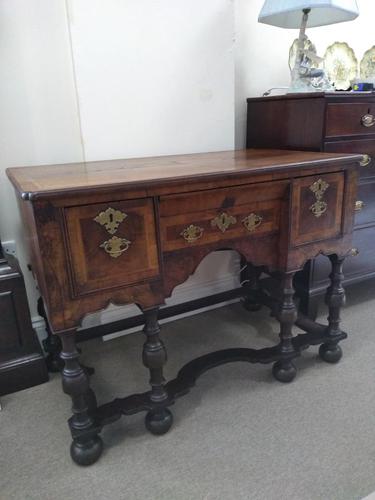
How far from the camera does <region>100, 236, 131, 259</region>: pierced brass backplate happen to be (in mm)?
975

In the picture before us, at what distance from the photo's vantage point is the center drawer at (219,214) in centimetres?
105

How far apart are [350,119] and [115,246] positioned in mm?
1127

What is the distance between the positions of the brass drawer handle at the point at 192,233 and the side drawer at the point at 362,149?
2.45 ft

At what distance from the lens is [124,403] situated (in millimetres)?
1212

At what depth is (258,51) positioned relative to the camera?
6.28ft

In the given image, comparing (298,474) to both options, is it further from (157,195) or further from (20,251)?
(20,251)

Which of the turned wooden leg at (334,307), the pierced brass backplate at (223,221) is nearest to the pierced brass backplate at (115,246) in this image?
the pierced brass backplate at (223,221)

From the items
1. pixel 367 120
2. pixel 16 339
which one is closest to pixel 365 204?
pixel 367 120

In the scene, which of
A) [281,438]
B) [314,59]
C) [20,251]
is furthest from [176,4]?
[281,438]

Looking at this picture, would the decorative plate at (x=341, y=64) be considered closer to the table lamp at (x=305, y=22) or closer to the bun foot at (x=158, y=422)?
the table lamp at (x=305, y=22)

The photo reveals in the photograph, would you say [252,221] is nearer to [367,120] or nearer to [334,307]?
[334,307]

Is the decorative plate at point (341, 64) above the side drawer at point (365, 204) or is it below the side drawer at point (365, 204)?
above

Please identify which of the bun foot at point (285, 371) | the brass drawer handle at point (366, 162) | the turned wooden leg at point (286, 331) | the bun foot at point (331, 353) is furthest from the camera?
the brass drawer handle at point (366, 162)

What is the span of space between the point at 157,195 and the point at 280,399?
858mm
